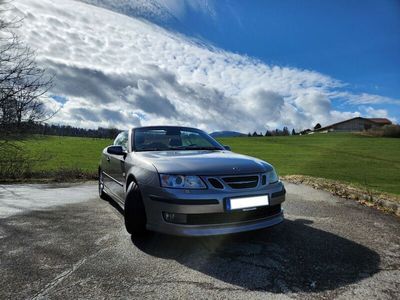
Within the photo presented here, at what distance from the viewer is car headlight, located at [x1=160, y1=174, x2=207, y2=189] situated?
3.53 m

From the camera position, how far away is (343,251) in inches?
146

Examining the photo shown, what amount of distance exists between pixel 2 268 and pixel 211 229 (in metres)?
2.10

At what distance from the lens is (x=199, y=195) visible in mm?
3455

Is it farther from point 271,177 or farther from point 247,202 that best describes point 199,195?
point 271,177

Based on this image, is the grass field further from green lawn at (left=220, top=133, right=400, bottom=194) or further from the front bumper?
the front bumper

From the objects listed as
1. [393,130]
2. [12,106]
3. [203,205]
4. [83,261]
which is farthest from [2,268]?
[393,130]

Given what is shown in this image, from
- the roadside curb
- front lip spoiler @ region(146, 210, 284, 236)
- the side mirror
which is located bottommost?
the roadside curb

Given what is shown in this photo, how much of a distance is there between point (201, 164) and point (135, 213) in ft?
3.19

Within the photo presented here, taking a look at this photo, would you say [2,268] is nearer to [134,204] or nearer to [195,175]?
[134,204]

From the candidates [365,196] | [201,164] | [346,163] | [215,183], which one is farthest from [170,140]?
[346,163]

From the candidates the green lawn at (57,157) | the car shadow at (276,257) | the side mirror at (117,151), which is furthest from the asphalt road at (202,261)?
the green lawn at (57,157)

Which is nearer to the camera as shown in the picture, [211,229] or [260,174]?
[211,229]

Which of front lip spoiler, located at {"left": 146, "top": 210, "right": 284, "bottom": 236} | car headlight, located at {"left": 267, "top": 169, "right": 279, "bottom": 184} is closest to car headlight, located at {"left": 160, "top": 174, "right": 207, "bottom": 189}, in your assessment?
front lip spoiler, located at {"left": 146, "top": 210, "right": 284, "bottom": 236}

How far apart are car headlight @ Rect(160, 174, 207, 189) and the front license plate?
1.12ft
